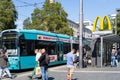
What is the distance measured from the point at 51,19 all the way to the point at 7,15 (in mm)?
10339

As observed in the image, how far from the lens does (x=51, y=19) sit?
6191cm

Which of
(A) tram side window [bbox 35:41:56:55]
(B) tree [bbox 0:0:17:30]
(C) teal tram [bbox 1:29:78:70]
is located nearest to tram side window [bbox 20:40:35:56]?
(C) teal tram [bbox 1:29:78:70]

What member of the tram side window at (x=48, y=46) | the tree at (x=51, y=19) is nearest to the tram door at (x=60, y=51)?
the tram side window at (x=48, y=46)

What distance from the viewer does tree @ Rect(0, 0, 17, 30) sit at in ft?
175

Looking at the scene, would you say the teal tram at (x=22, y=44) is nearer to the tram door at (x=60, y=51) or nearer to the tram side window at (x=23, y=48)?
the tram side window at (x=23, y=48)

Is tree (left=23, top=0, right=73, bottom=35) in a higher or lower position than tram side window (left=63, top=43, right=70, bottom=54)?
higher

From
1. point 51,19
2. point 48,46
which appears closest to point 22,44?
point 48,46

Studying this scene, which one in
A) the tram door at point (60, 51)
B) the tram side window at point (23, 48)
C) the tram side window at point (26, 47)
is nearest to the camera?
the tram side window at point (23, 48)

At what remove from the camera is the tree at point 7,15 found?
53406 millimetres

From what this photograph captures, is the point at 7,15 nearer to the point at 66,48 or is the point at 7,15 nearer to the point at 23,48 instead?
the point at 66,48

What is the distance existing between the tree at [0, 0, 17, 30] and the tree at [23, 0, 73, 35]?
772 centimetres

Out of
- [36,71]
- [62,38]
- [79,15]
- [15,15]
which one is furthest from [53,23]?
[36,71]

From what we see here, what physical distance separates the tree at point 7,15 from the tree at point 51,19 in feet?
25.3

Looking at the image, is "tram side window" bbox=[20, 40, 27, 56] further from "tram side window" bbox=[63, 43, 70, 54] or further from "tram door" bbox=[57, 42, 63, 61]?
"tram side window" bbox=[63, 43, 70, 54]
